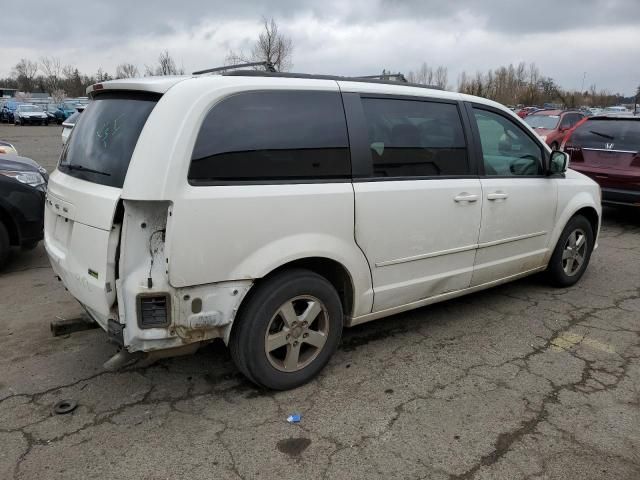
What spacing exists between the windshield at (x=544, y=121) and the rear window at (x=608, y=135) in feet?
26.4

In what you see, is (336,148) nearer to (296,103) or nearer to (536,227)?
(296,103)

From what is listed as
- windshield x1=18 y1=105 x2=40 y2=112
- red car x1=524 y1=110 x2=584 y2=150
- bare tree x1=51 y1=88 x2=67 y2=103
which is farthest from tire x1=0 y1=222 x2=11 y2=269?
bare tree x1=51 y1=88 x2=67 y2=103

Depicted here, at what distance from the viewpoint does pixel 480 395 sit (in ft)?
10.3

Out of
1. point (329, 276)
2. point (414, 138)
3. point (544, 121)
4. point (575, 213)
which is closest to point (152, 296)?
point (329, 276)

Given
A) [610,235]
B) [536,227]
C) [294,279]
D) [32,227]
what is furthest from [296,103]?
[610,235]

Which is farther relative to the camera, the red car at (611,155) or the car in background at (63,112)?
the car in background at (63,112)

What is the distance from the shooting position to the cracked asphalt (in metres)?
2.52

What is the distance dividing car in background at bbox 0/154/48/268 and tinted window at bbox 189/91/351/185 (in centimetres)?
349

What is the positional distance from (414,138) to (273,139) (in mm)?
1124

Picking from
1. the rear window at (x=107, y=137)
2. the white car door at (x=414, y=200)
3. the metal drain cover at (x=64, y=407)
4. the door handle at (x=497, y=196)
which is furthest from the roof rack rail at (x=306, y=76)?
the metal drain cover at (x=64, y=407)

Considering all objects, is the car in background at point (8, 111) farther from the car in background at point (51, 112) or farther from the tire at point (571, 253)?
the tire at point (571, 253)

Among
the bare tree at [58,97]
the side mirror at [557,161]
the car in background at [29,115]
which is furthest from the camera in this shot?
the bare tree at [58,97]

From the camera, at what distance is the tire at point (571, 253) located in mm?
4844

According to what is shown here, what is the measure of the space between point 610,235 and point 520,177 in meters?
4.06
